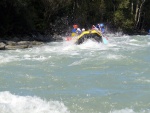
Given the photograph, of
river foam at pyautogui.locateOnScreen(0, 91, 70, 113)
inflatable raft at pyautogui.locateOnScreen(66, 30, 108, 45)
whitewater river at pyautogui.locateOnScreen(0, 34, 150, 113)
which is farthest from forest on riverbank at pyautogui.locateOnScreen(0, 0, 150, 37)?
river foam at pyautogui.locateOnScreen(0, 91, 70, 113)

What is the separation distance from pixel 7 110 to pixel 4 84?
2351mm

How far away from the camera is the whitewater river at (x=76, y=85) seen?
22.4 feet

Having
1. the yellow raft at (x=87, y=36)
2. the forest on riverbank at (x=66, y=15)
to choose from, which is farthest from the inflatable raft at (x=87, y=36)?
the forest on riverbank at (x=66, y=15)

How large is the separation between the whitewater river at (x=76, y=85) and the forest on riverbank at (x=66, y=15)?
9833 mm

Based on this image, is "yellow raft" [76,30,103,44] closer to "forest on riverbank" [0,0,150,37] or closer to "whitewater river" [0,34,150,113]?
"whitewater river" [0,34,150,113]

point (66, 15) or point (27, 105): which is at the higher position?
point (66, 15)

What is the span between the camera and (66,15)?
30078 mm

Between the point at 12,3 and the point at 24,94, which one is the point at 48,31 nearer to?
the point at 12,3

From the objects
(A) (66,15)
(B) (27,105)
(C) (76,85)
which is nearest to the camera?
(B) (27,105)

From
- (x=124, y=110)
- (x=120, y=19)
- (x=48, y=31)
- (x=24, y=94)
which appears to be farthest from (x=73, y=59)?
(x=120, y=19)

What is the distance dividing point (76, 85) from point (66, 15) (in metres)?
22.0

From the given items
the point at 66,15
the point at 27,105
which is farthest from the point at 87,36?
the point at 66,15

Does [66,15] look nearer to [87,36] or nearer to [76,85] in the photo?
[87,36]

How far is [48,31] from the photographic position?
27.5 metres
